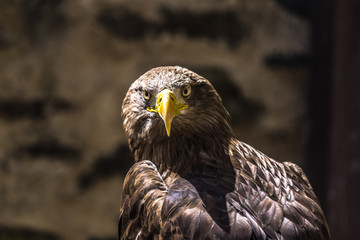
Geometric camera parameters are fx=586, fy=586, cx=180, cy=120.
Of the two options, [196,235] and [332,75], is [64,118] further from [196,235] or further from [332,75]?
[196,235]

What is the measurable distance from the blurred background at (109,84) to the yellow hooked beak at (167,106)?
1.63 metres

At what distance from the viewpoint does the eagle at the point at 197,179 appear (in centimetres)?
184

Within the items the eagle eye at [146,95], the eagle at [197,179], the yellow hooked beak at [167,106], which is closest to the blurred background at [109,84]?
the eagle at [197,179]

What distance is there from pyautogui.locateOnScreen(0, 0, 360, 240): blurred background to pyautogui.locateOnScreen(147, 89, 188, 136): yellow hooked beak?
1628 millimetres

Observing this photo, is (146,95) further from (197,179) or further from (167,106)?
(197,179)

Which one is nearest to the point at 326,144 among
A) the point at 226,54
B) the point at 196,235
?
the point at 226,54

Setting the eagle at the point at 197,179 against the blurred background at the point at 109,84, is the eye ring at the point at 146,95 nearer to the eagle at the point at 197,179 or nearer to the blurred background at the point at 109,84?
the eagle at the point at 197,179

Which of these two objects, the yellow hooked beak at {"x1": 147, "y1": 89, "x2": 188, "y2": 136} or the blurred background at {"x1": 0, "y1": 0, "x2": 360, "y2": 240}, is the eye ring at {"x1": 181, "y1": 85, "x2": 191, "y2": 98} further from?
the blurred background at {"x1": 0, "y1": 0, "x2": 360, "y2": 240}

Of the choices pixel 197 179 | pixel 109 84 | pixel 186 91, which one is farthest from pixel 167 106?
pixel 109 84

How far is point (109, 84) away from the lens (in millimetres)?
3715

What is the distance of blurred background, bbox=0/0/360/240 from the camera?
369 cm

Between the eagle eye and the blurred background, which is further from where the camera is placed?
the blurred background

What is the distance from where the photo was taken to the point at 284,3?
147 inches

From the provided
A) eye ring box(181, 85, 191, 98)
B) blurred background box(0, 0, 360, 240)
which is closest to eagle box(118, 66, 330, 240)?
eye ring box(181, 85, 191, 98)
